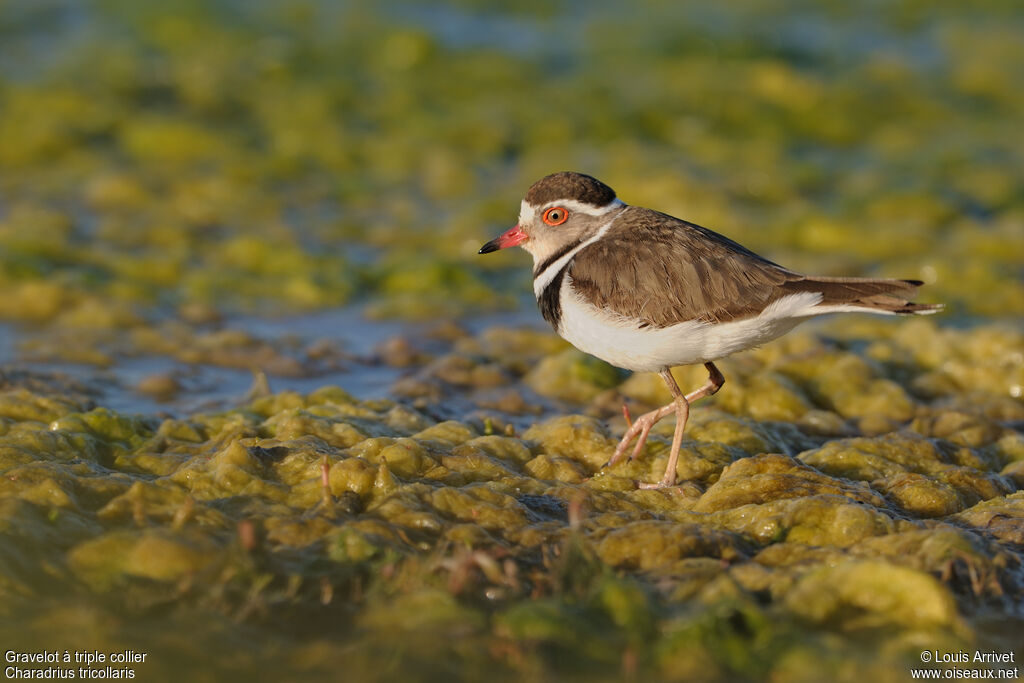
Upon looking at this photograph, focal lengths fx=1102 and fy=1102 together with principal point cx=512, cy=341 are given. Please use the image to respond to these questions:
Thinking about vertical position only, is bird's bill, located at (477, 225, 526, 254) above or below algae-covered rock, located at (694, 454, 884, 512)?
above

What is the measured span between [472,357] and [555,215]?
1672mm

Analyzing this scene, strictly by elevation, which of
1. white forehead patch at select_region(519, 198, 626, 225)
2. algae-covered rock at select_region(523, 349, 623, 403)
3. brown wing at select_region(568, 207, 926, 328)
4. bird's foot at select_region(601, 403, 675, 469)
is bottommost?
bird's foot at select_region(601, 403, 675, 469)

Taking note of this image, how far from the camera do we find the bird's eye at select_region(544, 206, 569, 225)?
17.6ft

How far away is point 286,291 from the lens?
8.05 m

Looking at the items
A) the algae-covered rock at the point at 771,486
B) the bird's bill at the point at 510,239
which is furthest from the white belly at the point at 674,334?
the bird's bill at the point at 510,239

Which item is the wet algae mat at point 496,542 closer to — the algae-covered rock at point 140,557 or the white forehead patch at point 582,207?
the algae-covered rock at point 140,557

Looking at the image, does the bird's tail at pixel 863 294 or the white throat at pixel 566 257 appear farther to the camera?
the white throat at pixel 566 257

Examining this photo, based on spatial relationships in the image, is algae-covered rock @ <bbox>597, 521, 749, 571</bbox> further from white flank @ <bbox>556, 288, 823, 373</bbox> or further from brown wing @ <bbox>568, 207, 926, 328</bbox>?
brown wing @ <bbox>568, 207, 926, 328</bbox>

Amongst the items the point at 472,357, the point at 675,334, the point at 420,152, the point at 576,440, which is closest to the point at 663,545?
the point at 675,334

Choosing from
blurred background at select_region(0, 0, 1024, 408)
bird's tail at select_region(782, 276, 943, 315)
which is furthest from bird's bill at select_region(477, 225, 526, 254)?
bird's tail at select_region(782, 276, 943, 315)

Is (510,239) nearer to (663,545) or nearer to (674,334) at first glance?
(674,334)

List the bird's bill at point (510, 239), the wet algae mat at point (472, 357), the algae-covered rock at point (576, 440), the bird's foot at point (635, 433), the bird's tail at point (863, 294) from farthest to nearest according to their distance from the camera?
the bird's bill at point (510, 239)
the algae-covered rock at point (576, 440)
the bird's foot at point (635, 433)
the bird's tail at point (863, 294)
the wet algae mat at point (472, 357)

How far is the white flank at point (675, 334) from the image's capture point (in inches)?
181

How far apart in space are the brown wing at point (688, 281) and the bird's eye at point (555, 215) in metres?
0.37
